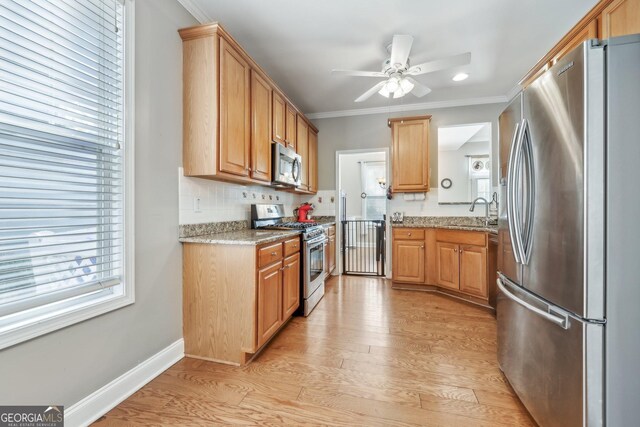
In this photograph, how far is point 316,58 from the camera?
277cm

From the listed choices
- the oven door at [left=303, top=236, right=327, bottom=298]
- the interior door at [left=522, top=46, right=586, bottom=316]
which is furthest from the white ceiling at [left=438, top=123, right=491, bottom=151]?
the interior door at [left=522, top=46, right=586, bottom=316]

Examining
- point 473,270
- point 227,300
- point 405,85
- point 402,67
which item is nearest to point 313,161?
point 405,85

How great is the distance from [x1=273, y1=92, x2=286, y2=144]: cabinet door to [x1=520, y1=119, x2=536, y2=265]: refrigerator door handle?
7.21 ft

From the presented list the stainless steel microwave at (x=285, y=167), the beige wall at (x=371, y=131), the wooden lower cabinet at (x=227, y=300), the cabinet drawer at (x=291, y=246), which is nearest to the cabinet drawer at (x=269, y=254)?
the wooden lower cabinet at (x=227, y=300)

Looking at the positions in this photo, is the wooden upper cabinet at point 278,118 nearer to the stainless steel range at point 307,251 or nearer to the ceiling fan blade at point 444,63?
the stainless steel range at point 307,251

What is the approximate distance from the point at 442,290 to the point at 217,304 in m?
2.88

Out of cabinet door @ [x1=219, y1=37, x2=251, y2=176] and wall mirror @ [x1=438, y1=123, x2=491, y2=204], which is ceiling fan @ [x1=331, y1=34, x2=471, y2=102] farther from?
wall mirror @ [x1=438, y1=123, x2=491, y2=204]

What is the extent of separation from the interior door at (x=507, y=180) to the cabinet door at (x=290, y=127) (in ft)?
7.20

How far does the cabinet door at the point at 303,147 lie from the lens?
363 cm

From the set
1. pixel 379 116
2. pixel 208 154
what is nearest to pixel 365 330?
pixel 208 154

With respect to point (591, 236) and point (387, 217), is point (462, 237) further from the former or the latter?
point (591, 236)

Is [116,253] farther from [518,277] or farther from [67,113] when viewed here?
[518,277]

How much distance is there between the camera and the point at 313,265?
292 cm

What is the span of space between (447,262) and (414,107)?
234 centimetres
